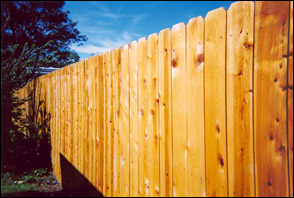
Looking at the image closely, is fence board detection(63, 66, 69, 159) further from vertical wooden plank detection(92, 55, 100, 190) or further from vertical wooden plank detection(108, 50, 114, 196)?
vertical wooden plank detection(108, 50, 114, 196)

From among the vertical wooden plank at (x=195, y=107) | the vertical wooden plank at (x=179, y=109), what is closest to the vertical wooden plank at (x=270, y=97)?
the vertical wooden plank at (x=195, y=107)

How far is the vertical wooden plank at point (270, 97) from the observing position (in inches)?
47.9

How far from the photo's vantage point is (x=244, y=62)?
1.38 metres

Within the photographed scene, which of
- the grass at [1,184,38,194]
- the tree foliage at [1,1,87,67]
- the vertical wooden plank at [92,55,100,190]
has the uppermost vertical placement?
the tree foliage at [1,1,87,67]

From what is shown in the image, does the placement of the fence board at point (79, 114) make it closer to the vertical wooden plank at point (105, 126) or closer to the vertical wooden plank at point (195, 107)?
the vertical wooden plank at point (105, 126)

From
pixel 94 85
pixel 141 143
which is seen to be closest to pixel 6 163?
pixel 94 85

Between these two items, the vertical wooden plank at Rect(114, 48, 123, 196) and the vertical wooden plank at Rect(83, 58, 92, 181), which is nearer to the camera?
the vertical wooden plank at Rect(114, 48, 123, 196)

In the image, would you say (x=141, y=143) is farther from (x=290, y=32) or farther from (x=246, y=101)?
(x=290, y=32)

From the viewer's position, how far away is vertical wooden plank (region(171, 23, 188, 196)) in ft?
5.83

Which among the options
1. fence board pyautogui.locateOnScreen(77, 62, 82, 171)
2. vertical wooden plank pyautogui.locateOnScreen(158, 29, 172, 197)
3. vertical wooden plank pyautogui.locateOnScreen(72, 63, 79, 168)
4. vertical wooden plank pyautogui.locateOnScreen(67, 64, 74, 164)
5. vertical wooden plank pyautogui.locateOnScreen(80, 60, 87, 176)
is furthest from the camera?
vertical wooden plank pyautogui.locateOnScreen(67, 64, 74, 164)

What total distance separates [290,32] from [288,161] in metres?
0.69

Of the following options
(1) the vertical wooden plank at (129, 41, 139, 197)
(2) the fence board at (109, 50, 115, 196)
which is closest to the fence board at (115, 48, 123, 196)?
(2) the fence board at (109, 50, 115, 196)

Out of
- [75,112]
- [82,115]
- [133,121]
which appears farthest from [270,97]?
[75,112]

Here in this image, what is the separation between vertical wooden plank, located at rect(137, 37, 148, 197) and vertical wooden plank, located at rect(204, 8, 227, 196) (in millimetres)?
745
